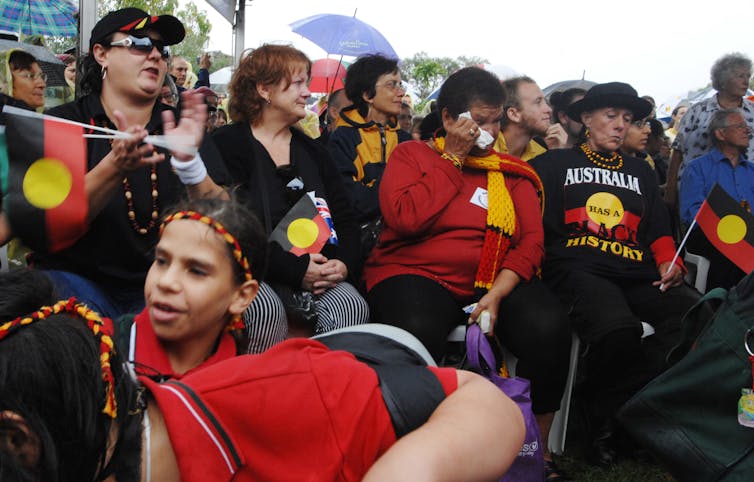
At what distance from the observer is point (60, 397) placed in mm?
1018

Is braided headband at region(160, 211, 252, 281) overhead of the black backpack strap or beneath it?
overhead

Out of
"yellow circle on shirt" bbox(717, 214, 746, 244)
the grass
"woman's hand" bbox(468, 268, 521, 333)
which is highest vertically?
"yellow circle on shirt" bbox(717, 214, 746, 244)

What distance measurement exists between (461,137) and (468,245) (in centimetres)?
50

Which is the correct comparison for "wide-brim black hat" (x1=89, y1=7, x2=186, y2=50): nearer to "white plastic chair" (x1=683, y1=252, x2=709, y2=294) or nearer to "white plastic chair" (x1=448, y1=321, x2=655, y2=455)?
"white plastic chair" (x1=448, y1=321, x2=655, y2=455)

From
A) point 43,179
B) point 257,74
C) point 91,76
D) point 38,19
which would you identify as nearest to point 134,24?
point 91,76

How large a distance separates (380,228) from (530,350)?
3.40 feet

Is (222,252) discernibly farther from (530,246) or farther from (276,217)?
(530,246)

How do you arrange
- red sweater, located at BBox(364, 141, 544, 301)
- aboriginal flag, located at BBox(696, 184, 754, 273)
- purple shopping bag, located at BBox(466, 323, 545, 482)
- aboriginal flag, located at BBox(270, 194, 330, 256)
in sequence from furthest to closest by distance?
aboriginal flag, located at BBox(696, 184, 754, 273) → red sweater, located at BBox(364, 141, 544, 301) → aboriginal flag, located at BBox(270, 194, 330, 256) → purple shopping bag, located at BBox(466, 323, 545, 482)

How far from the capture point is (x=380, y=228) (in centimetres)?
385

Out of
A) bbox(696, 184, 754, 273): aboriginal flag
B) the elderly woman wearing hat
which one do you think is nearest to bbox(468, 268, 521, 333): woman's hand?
the elderly woman wearing hat

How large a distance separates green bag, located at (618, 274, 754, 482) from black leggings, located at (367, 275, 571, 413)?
2.32ft

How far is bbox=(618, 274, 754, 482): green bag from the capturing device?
7.38 feet

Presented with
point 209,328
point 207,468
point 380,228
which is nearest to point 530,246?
point 380,228

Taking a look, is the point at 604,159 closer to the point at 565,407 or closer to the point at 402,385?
the point at 565,407
